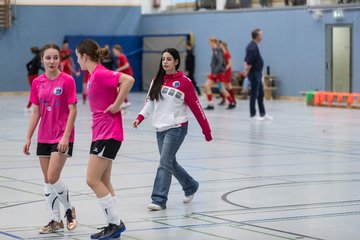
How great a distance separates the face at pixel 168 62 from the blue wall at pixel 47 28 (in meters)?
26.7

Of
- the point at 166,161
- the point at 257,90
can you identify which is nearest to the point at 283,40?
the point at 257,90

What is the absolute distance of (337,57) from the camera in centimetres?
3089

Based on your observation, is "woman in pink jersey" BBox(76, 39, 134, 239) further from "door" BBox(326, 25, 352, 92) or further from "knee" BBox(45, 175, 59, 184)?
"door" BBox(326, 25, 352, 92)

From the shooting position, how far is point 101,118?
8.71m

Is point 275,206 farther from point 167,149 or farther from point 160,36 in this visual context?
point 160,36

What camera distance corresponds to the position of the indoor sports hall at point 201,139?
8.80 metres

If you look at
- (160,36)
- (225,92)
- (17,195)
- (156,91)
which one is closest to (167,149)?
(156,91)

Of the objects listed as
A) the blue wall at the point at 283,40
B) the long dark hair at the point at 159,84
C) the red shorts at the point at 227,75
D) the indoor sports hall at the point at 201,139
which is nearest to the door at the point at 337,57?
the indoor sports hall at the point at 201,139

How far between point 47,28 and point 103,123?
95.4 feet

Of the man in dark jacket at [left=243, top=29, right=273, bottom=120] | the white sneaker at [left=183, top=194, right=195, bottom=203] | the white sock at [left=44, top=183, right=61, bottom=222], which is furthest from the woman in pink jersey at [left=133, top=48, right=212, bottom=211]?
the man in dark jacket at [left=243, top=29, right=273, bottom=120]

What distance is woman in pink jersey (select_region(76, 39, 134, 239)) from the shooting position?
8.55 meters

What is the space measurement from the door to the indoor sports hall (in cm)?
5

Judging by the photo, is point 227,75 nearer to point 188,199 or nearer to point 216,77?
point 216,77

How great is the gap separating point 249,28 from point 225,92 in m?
6.95
